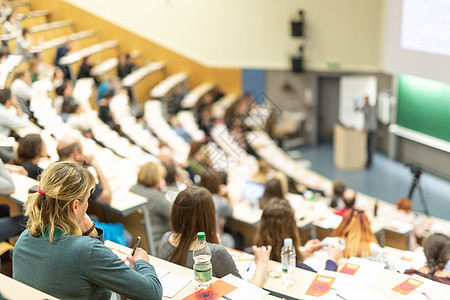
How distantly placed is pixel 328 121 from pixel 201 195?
9.56 metres

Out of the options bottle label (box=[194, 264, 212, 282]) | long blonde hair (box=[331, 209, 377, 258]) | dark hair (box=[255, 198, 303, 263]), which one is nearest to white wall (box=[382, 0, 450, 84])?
long blonde hair (box=[331, 209, 377, 258])

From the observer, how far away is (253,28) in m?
11.7

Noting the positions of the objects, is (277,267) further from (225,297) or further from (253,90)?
(253,90)

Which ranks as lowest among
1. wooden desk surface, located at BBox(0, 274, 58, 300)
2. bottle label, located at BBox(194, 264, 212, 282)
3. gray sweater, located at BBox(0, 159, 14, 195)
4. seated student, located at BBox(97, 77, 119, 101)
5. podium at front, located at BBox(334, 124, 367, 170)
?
podium at front, located at BBox(334, 124, 367, 170)

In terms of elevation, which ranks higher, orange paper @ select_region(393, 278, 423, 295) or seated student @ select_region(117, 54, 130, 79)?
seated student @ select_region(117, 54, 130, 79)

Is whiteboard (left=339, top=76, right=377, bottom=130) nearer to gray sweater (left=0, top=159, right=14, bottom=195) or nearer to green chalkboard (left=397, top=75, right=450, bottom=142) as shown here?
green chalkboard (left=397, top=75, right=450, bottom=142)

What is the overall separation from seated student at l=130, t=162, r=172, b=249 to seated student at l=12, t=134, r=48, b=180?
822 mm

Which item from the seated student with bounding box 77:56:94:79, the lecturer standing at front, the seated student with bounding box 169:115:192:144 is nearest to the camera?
the seated student with bounding box 169:115:192:144

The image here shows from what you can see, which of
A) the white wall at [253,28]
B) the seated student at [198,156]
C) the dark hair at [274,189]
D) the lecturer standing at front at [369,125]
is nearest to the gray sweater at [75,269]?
the dark hair at [274,189]

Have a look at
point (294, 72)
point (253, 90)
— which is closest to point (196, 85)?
point (253, 90)

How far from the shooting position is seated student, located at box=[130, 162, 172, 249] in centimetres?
434

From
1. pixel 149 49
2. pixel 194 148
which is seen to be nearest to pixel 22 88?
pixel 194 148

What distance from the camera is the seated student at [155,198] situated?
171 inches

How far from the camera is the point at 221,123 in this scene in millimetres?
10031
